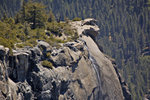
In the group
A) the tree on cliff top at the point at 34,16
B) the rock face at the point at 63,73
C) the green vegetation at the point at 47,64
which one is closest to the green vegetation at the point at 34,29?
the tree on cliff top at the point at 34,16

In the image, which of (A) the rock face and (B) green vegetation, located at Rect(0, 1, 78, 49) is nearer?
(A) the rock face

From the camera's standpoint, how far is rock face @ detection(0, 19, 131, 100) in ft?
152

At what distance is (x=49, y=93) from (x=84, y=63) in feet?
53.8

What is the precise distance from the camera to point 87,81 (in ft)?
211

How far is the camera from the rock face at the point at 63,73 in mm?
46469

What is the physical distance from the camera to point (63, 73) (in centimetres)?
5684

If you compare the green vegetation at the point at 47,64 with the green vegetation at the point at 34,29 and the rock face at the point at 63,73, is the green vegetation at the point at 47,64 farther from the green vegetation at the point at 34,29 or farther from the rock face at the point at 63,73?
the green vegetation at the point at 34,29

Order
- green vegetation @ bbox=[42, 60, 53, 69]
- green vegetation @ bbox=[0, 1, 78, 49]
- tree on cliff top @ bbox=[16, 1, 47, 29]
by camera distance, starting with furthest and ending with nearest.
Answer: tree on cliff top @ bbox=[16, 1, 47, 29] < green vegetation @ bbox=[0, 1, 78, 49] < green vegetation @ bbox=[42, 60, 53, 69]

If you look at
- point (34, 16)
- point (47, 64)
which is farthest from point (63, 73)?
point (34, 16)

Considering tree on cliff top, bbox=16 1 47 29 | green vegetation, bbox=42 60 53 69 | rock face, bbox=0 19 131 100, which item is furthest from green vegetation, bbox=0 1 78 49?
green vegetation, bbox=42 60 53 69

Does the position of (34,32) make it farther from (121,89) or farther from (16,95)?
(121,89)

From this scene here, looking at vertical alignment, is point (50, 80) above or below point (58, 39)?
below

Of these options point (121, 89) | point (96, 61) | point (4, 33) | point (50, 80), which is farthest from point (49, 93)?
point (121, 89)

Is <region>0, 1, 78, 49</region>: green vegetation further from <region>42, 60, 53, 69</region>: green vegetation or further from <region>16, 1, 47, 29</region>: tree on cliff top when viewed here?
<region>42, 60, 53, 69</region>: green vegetation
